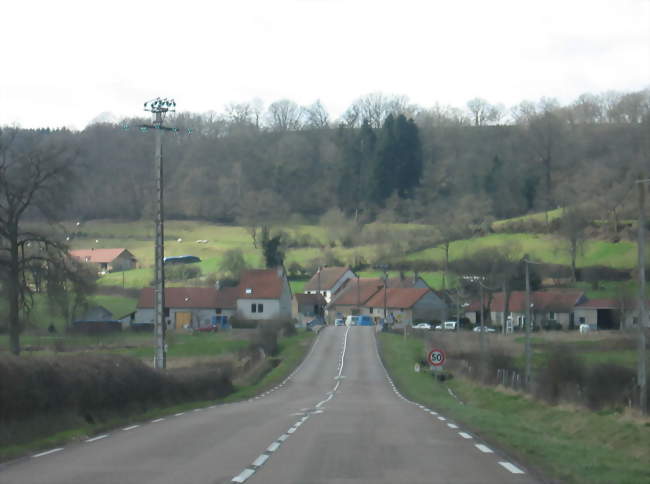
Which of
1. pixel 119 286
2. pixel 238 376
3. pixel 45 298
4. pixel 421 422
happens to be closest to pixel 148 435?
pixel 421 422

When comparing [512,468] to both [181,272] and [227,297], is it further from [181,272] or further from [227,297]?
[181,272]

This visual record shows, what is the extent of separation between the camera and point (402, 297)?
328 ft

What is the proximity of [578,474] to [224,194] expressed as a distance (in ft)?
398

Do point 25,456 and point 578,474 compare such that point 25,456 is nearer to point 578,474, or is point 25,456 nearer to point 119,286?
point 578,474

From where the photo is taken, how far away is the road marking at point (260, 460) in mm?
11331

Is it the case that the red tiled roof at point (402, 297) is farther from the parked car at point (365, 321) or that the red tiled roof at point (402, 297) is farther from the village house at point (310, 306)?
the village house at point (310, 306)

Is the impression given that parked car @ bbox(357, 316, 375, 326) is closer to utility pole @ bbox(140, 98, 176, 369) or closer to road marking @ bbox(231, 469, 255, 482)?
utility pole @ bbox(140, 98, 176, 369)

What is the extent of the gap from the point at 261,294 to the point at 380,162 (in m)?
63.3

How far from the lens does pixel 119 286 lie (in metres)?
90.6

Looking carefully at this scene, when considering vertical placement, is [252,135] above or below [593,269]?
above

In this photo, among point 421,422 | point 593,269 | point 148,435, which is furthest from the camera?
point 593,269

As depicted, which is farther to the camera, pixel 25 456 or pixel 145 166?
pixel 145 166

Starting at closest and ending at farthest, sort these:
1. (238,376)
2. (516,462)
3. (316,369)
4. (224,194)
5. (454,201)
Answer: (516,462), (238,376), (316,369), (224,194), (454,201)

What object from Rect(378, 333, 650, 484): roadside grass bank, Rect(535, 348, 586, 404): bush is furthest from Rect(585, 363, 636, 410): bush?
Rect(378, 333, 650, 484): roadside grass bank
